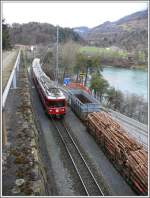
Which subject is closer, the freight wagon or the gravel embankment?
the gravel embankment

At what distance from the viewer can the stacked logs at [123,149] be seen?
1083cm

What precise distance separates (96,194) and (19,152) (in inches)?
130

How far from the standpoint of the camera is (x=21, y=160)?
973cm

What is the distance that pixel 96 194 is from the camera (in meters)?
11.0

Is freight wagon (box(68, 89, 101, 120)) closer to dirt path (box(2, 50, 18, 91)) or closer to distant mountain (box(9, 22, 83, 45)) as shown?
dirt path (box(2, 50, 18, 91))

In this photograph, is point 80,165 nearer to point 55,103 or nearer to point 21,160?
point 21,160

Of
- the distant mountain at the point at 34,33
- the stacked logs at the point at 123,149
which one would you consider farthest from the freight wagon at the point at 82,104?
the distant mountain at the point at 34,33

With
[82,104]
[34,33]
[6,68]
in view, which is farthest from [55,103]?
[34,33]

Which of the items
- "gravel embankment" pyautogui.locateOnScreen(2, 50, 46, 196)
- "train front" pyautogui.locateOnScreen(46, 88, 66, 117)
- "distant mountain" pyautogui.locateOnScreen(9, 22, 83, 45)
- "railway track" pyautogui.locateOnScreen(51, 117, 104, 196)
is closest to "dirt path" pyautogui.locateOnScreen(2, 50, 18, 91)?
"train front" pyautogui.locateOnScreen(46, 88, 66, 117)

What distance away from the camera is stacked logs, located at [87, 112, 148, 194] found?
10.8m

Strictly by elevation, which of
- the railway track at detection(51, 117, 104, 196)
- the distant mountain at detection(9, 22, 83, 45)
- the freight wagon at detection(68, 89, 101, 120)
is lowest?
the railway track at detection(51, 117, 104, 196)

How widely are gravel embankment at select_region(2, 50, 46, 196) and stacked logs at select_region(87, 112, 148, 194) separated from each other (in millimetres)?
3436

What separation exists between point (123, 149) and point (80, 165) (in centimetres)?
213

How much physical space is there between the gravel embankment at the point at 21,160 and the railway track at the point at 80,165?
1.99 metres
